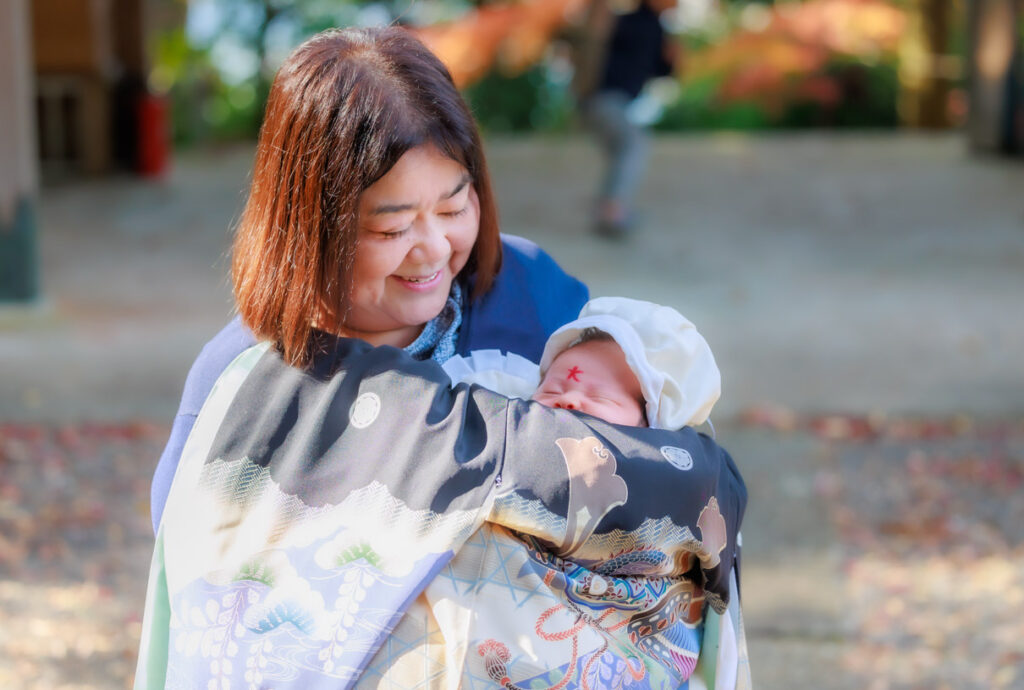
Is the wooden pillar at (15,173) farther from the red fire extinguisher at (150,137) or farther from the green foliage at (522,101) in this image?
the green foliage at (522,101)

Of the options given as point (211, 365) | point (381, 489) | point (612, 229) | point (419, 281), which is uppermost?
point (419, 281)

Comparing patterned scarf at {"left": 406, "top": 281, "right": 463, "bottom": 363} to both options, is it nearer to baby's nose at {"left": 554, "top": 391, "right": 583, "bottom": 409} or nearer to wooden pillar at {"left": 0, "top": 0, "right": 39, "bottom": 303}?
baby's nose at {"left": 554, "top": 391, "right": 583, "bottom": 409}

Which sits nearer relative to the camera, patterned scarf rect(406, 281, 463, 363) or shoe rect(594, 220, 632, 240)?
patterned scarf rect(406, 281, 463, 363)

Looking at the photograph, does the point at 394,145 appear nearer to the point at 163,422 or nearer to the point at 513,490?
the point at 513,490

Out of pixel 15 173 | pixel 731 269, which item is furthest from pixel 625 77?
pixel 15 173

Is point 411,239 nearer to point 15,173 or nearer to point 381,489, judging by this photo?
point 381,489

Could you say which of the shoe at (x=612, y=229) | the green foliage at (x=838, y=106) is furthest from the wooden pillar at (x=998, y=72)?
the green foliage at (x=838, y=106)

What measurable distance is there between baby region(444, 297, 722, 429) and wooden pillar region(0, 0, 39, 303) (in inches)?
246

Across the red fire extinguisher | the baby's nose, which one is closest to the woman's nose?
the baby's nose

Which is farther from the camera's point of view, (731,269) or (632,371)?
(731,269)

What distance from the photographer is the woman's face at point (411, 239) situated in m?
1.64

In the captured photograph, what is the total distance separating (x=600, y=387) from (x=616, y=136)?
700 centimetres

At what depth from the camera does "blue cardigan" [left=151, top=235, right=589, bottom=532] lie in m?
1.72

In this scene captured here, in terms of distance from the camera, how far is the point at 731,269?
847 centimetres
